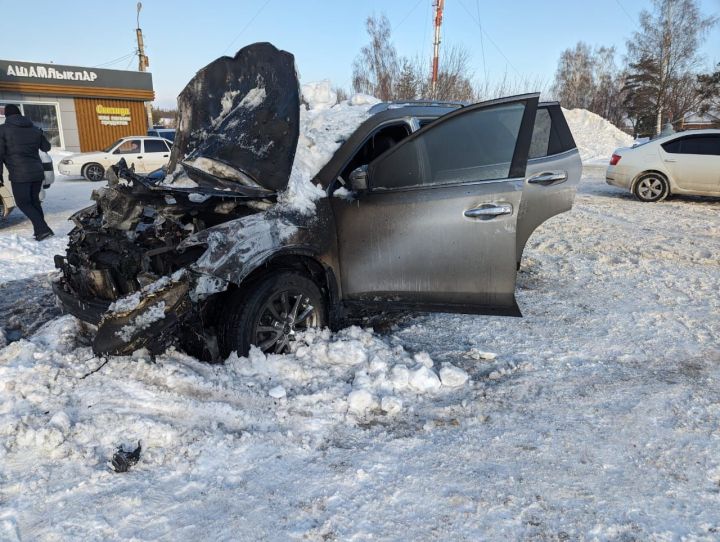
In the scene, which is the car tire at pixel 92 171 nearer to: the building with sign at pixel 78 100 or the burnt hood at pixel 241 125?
the building with sign at pixel 78 100

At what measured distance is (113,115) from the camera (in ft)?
78.9

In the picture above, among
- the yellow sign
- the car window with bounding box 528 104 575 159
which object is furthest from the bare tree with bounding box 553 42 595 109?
the car window with bounding box 528 104 575 159

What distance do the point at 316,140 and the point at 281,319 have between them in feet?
4.93

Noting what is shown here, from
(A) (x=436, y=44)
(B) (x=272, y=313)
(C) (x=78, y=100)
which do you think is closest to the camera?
(B) (x=272, y=313)

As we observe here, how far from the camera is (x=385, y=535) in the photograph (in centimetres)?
216

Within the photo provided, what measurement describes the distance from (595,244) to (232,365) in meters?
5.61

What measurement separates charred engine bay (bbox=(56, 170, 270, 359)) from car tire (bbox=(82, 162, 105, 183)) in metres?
14.3

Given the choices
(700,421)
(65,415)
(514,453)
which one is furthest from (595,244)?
(65,415)

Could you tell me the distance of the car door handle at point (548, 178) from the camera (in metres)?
4.45

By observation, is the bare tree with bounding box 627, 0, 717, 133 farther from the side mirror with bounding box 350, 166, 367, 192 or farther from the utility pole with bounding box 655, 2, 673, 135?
the side mirror with bounding box 350, 166, 367, 192

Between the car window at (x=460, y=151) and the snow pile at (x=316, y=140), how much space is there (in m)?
0.52

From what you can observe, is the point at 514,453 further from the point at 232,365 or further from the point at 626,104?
the point at 626,104

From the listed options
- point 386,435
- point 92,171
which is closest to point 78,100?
point 92,171

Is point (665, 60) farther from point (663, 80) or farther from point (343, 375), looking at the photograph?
point (343, 375)
